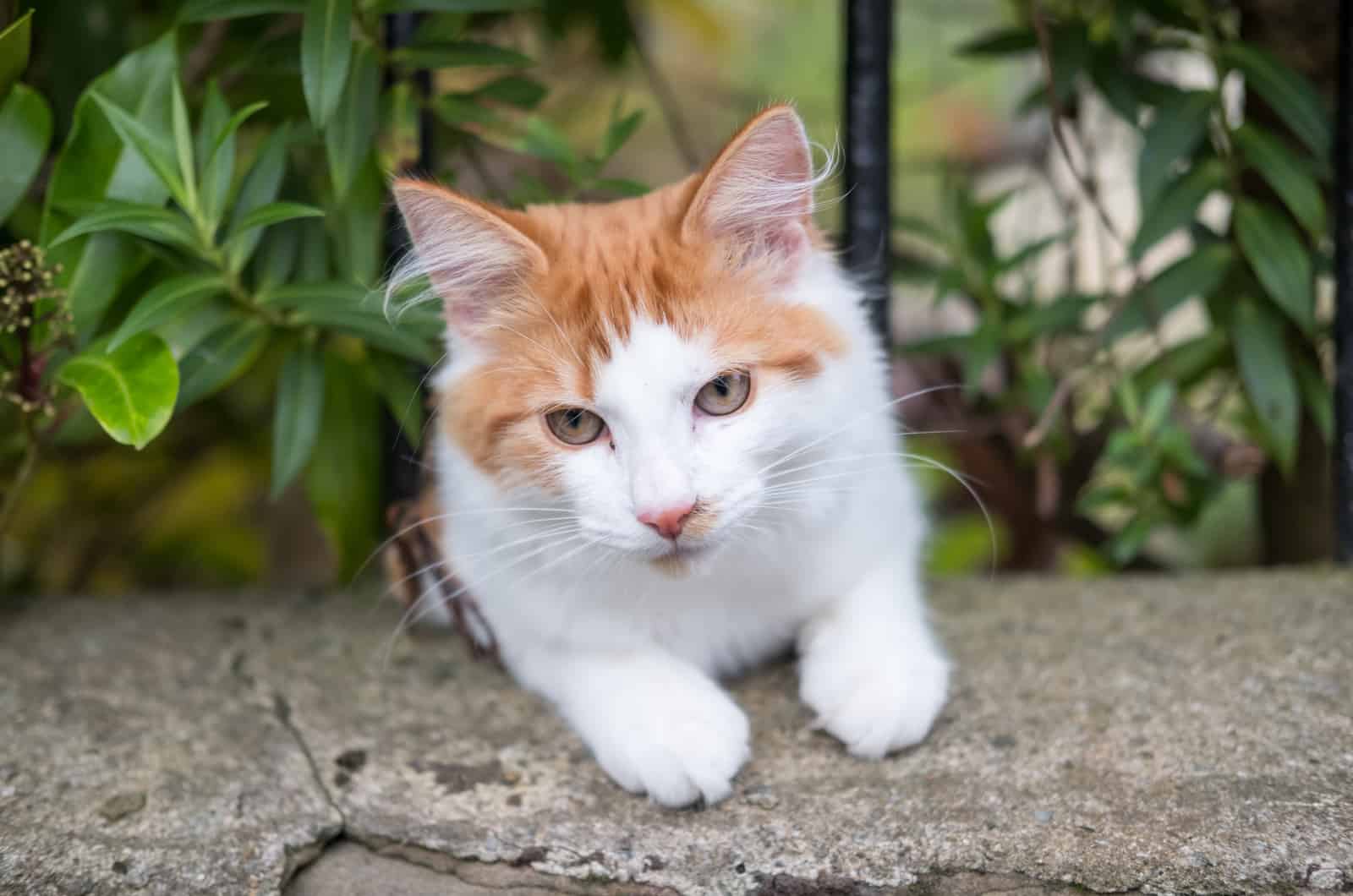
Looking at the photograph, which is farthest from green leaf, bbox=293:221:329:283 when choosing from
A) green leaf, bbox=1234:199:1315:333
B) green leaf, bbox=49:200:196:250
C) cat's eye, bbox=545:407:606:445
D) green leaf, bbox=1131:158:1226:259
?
green leaf, bbox=1234:199:1315:333

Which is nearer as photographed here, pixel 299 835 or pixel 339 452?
pixel 299 835

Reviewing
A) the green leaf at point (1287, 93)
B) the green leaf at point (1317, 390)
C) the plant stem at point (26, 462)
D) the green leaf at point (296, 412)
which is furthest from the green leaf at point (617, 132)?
the green leaf at point (1317, 390)

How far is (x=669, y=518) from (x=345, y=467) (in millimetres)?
988

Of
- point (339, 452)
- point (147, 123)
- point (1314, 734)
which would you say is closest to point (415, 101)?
point (147, 123)

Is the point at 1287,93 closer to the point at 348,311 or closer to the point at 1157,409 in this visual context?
the point at 1157,409

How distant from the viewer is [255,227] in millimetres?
1791

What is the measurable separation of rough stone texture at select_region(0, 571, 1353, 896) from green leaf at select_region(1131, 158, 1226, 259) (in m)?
0.70

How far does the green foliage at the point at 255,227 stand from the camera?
175 cm

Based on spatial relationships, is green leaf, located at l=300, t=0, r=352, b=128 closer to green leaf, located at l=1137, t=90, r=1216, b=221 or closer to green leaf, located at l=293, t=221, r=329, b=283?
green leaf, located at l=293, t=221, r=329, b=283

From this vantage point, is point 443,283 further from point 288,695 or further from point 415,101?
point 288,695

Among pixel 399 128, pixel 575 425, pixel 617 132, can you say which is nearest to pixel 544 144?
pixel 617 132

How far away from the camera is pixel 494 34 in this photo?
309cm

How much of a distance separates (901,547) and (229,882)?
1.20 m

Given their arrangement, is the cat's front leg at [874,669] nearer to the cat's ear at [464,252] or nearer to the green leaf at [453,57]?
the cat's ear at [464,252]
